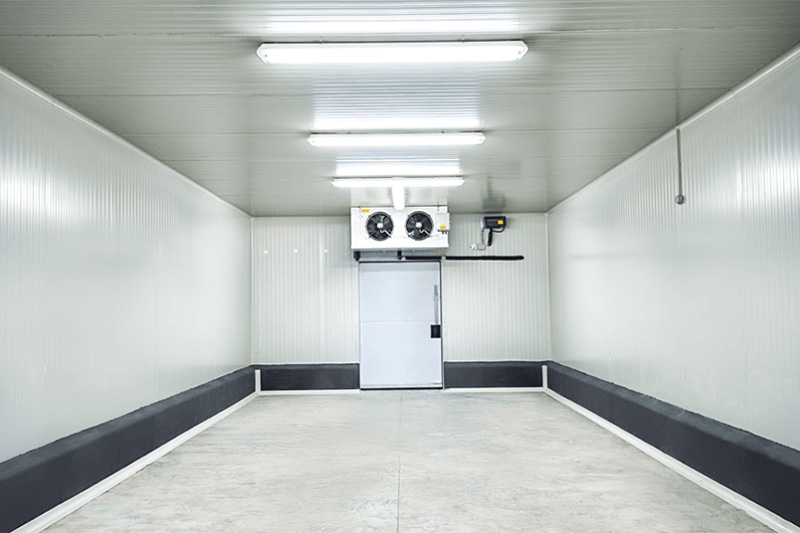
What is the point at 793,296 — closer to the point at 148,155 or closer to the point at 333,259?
the point at 148,155

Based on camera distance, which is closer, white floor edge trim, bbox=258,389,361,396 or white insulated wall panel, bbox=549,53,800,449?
white insulated wall panel, bbox=549,53,800,449

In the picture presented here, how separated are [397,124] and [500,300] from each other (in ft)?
19.8

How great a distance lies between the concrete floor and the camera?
4.45 m

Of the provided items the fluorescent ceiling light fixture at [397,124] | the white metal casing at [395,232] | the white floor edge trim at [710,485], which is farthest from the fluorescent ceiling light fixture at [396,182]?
the white floor edge trim at [710,485]

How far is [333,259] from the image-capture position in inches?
444

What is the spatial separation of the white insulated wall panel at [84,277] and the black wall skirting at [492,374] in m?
Answer: 4.41

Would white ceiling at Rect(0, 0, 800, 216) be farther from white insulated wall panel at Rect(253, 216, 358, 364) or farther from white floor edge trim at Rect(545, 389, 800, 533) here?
white insulated wall panel at Rect(253, 216, 358, 364)

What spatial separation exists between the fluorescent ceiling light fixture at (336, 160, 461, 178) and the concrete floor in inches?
121

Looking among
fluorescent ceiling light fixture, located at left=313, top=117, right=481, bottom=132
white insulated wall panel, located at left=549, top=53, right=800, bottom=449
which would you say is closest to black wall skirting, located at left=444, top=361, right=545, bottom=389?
white insulated wall panel, located at left=549, top=53, right=800, bottom=449

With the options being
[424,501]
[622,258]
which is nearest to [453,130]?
[622,258]

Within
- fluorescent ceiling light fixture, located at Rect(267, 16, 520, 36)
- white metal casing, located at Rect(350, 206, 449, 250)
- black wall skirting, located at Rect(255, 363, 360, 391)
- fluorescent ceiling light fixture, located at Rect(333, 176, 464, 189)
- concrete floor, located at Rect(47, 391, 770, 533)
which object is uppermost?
fluorescent ceiling light fixture, located at Rect(267, 16, 520, 36)

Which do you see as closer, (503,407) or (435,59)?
(435,59)

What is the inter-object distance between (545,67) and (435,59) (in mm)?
832

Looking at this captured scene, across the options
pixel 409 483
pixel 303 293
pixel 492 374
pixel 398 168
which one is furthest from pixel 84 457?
pixel 492 374
